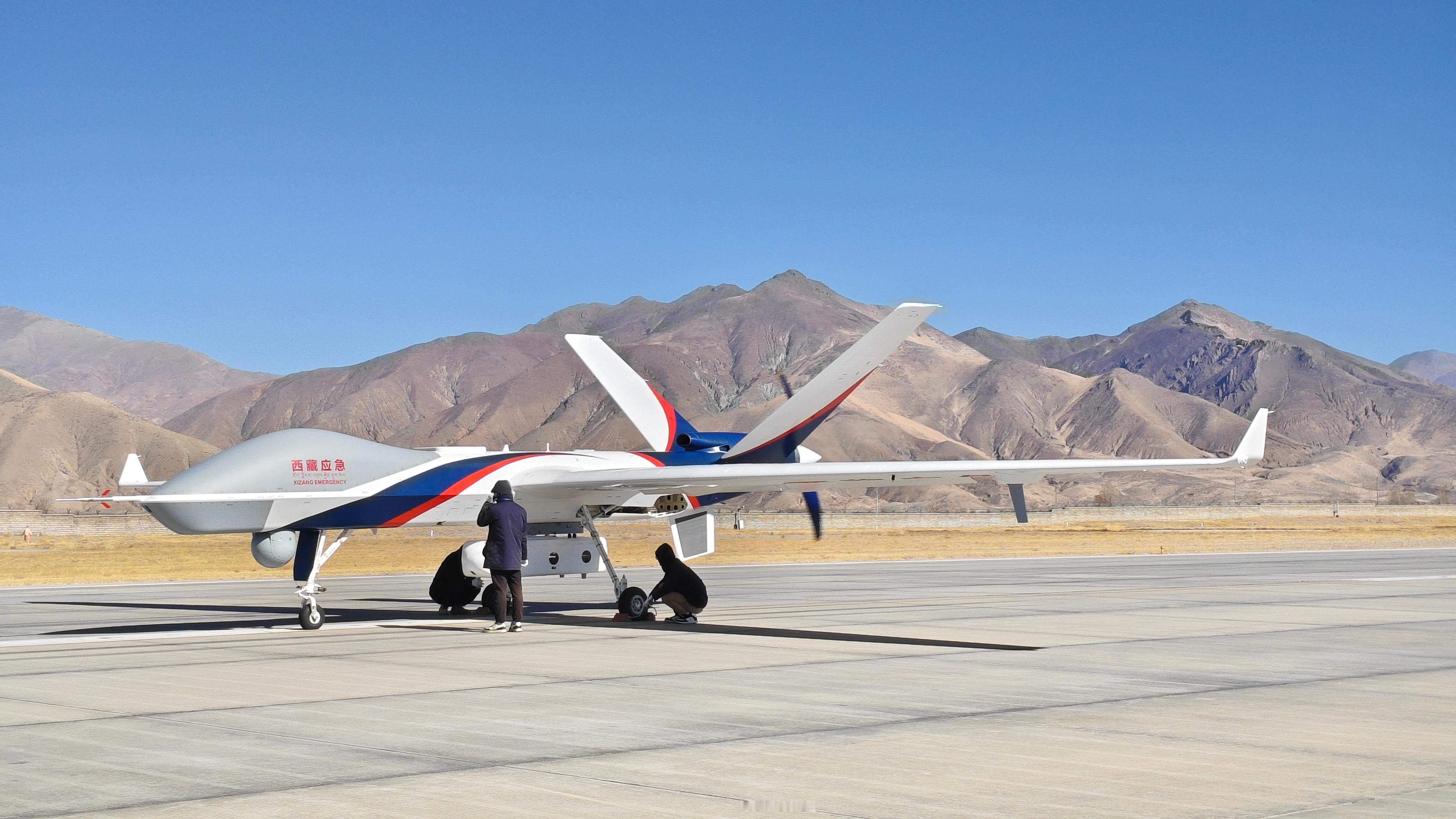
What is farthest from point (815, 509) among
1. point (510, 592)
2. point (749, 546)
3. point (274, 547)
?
point (749, 546)

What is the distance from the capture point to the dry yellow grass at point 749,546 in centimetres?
4478

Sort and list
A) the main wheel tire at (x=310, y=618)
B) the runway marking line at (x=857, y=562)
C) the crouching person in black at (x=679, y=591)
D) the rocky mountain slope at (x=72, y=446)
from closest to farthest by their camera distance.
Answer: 1. the main wheel tire at (x=310, y=618)
2. the crouching person in black at (x=679, y=591)
3. the runway marking line at (x=857, y=562)
4. the rocky mountain slope at (x=72, y=446)

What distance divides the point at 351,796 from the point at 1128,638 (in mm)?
12962

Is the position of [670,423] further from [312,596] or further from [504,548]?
[312,596]

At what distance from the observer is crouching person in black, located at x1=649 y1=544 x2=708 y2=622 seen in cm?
2150

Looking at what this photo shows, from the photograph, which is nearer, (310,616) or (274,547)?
(274,547)

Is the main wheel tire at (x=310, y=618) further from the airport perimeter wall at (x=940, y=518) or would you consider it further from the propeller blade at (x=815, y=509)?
the airport perimeter wall at (x=940, y=518)

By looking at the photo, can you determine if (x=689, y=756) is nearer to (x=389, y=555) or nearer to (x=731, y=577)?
(x=731, y=577)

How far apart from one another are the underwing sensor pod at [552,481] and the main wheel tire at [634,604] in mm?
26

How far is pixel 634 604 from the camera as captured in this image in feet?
72.2

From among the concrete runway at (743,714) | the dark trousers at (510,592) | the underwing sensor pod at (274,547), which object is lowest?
the concrete runway at (743,714)

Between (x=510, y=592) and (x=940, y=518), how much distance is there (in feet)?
280

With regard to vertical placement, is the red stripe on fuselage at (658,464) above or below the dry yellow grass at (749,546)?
above

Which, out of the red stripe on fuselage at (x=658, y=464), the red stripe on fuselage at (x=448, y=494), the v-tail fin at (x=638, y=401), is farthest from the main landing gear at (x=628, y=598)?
the v-tail fin at (x=638, y=401)
